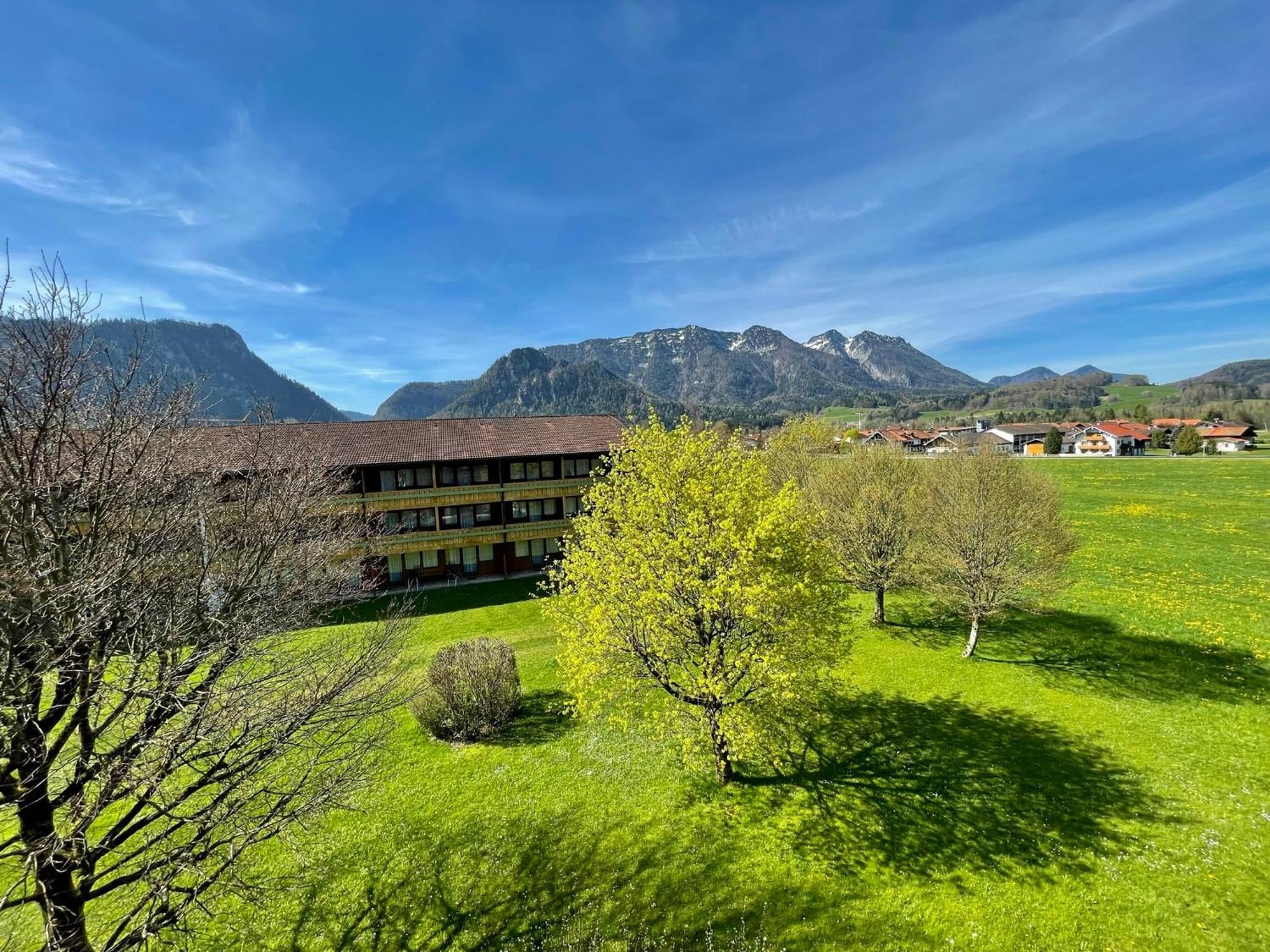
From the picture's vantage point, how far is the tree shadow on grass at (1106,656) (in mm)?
19953

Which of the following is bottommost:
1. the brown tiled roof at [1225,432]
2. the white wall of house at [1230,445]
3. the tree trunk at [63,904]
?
the tree trunk at [63,904]

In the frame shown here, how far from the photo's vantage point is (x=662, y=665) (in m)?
15.6

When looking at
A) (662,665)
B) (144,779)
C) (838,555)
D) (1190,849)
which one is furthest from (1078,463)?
(144,779)

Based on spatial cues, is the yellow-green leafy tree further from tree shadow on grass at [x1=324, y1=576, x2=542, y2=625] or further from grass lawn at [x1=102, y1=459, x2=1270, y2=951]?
tree shadow on grass at [x1=324, y1=576, x2=542, y2=625]

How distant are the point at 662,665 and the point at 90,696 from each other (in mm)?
12376

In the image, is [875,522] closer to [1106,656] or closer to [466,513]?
[1106,656]

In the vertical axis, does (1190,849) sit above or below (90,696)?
below

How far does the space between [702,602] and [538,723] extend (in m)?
10.0

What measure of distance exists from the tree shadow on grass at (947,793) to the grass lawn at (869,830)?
71 millimetres

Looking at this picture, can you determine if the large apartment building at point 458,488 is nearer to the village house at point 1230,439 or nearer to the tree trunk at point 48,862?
the tree trunk at point 48,862

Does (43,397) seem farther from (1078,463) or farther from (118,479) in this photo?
(1078,463)

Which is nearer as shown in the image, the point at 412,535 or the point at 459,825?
the point at 459,825

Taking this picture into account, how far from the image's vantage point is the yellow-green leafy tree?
1391cm

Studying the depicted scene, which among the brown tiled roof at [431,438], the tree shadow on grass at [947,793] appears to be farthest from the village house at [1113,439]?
the tree shadow on grass at [947,793]
